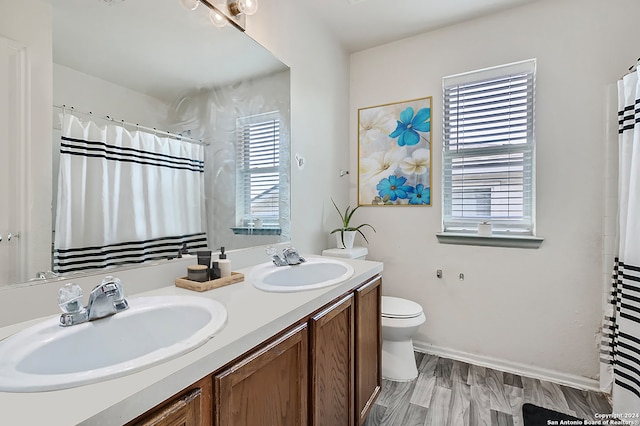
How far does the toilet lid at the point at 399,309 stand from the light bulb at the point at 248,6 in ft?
6.03

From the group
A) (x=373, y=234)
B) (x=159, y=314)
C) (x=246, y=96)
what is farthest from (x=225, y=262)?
(x=373, y=234)

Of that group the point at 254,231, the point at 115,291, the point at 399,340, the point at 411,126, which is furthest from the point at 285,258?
the point at 411,126

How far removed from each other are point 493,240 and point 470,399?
39.4 inches

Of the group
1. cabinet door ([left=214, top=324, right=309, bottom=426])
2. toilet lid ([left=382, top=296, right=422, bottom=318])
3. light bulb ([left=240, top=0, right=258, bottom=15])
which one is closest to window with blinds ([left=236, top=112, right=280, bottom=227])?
light bulb ([left=240, top=0, right=258, bottom=15])

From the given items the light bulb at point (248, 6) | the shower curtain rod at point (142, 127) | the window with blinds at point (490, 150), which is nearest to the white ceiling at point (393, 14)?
the window with blinds at point (490, 150)

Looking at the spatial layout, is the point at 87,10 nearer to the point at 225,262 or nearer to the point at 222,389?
the point at 225,262

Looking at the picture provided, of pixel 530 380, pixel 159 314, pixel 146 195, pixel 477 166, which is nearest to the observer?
pixel 159 314

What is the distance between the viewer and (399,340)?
1.96 m

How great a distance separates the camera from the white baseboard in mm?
1858

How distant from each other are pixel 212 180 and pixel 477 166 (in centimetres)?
182

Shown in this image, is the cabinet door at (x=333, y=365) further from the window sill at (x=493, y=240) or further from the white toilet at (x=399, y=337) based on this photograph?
the window sill at (x=493, y=240)

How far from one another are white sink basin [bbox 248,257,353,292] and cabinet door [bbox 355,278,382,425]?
0.55ft

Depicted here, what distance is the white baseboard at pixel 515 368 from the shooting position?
6.10 feet

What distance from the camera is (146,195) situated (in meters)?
1.12
